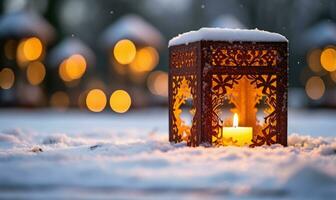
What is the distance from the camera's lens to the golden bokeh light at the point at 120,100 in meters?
23.0

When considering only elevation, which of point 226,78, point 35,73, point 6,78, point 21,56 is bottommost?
point 226,78

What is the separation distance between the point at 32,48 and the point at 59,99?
8.45 ft

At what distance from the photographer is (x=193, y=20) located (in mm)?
31109

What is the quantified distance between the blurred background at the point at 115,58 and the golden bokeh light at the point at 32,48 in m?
0.04

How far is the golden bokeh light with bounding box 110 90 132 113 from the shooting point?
23.0m

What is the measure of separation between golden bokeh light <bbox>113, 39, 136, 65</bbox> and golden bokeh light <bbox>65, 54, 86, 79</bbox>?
174cm

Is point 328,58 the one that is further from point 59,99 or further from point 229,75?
point 229,75

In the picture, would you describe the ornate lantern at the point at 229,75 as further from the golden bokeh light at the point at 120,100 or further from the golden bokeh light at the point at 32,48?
the golden bokeh light at the point at 32,48

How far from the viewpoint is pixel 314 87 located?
27.4 meters

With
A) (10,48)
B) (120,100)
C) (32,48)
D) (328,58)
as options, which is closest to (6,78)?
(10,48)

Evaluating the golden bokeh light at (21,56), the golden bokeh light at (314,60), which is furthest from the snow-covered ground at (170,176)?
the golden bokeh light at (314,60)

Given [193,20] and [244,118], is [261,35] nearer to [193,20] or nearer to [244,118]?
[244,118]

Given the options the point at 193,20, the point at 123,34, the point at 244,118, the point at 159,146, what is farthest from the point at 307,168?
the point at 193,20

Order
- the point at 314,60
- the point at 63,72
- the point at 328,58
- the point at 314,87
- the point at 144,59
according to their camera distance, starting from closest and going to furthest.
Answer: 1. the point at 144,59
2. the point at 63,72
3. the point at 328,58
4. the point at 314,60
5. the point at 314,87
